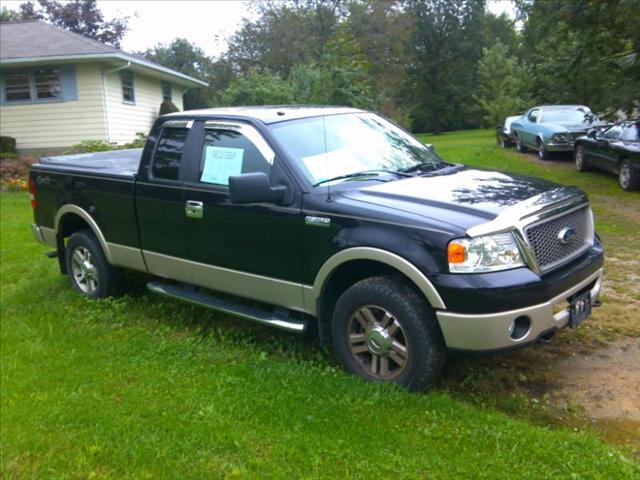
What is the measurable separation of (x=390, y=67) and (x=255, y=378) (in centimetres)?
4422

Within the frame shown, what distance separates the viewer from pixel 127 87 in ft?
69.3

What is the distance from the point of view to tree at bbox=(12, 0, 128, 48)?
40.2 metres

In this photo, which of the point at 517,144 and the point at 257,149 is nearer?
the point at 257,149

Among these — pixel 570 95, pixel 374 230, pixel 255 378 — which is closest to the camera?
pixel 374 230

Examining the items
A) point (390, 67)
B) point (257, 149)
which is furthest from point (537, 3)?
point (390, 67)

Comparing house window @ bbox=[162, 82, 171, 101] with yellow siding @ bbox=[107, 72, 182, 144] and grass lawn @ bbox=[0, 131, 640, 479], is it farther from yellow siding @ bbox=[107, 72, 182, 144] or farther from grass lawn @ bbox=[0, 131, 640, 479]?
grass lawn @ bbox=[0, 131, 640, 479]

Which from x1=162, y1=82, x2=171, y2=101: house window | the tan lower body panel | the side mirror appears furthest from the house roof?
the side mirror

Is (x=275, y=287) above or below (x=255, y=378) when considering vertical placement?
above

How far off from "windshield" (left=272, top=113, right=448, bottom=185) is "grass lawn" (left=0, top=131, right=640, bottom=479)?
1435 millimetres

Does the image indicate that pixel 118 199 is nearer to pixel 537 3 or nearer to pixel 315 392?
pixel 315 392

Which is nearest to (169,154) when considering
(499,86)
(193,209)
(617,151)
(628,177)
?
(193,209)

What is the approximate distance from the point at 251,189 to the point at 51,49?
1741 centimetres

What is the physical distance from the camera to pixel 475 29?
4731 centimetres

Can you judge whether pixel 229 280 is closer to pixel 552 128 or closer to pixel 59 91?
pixel 552 128
